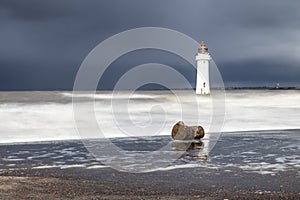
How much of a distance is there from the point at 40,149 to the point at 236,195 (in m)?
9.08

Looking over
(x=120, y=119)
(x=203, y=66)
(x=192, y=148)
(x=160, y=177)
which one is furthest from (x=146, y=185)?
(x=203, y=66)

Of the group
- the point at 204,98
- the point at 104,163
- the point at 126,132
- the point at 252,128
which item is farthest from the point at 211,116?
the point at 104,163

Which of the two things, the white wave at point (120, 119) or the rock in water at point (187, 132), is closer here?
the rock in water at point (187, 132)

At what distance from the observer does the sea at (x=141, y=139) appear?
11.5 m

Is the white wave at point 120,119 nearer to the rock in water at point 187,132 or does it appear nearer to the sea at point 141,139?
the sea at point 141,139

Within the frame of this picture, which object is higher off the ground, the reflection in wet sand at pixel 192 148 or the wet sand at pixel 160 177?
the wet sand at pixel 160 177

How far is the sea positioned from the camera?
1151cm

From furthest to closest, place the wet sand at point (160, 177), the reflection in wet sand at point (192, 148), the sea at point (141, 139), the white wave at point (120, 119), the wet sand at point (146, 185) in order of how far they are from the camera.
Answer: the white wave at point (120, 119) → the reflection in wet sand at point (192, 148) → the sea at point (141, 139) → the wet sand at point (160, 177) → the wet sand at point (146, 185)

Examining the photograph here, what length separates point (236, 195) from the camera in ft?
24.3

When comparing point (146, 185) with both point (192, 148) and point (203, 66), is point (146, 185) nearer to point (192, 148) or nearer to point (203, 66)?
point (192, 148)

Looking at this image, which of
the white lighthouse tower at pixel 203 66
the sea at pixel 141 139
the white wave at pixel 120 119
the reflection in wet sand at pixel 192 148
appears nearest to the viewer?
the sea at pixel 141 139

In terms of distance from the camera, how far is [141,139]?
730 inches

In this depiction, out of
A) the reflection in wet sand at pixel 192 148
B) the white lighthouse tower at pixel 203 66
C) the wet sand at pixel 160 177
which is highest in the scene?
the white lighthouse tower at pixel 203 66

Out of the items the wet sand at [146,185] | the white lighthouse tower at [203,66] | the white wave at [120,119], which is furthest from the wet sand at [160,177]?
the white lighthouse tower at [203,66]
